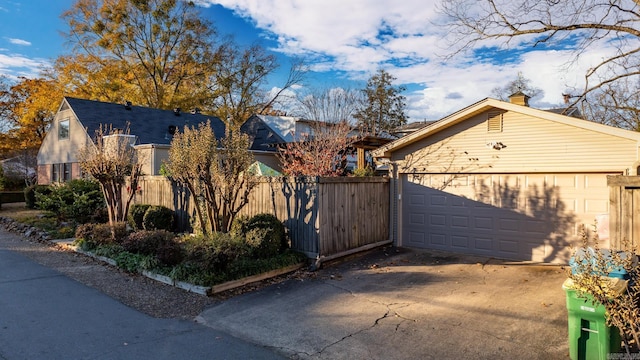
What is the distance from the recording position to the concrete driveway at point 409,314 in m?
4.37

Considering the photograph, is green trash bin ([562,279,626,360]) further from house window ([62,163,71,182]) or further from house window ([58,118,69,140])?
house window ([58,118,69,140])

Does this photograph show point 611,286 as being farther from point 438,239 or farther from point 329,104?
point 329,104

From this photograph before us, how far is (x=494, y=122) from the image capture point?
8820mm

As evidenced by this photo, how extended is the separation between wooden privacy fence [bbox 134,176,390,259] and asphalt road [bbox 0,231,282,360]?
3.36m

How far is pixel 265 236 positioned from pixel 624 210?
18.9ft

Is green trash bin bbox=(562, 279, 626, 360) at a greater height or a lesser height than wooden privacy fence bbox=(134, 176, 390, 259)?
lesser

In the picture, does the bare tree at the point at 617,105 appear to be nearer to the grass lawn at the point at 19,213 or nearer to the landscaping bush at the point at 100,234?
the landscaping bush at the point at 100,234

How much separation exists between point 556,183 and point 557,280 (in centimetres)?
225

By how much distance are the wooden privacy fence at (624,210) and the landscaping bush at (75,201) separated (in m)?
13.5

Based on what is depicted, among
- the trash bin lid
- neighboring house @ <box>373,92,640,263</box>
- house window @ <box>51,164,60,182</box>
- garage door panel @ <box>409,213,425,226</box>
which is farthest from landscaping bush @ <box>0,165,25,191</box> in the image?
the trash bin lid

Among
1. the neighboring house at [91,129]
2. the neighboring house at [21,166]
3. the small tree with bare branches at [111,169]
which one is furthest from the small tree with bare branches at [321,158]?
the neighboring house at [21,166]

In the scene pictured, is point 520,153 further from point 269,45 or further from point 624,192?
point 269,45

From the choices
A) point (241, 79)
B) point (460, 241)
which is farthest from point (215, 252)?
point (241, 79)

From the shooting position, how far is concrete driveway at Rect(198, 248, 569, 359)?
4367 mm
